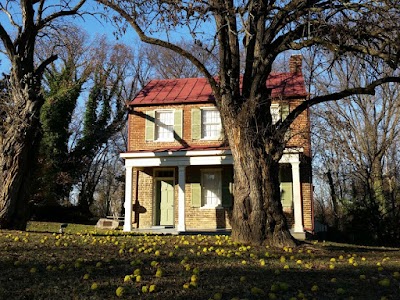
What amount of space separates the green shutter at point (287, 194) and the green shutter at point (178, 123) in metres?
5.16

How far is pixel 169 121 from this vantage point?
62.5 ft

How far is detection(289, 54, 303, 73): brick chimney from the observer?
65.3 ft

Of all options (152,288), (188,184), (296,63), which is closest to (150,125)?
(188,184)

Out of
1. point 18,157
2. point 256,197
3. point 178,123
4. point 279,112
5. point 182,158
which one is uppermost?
point 178,123

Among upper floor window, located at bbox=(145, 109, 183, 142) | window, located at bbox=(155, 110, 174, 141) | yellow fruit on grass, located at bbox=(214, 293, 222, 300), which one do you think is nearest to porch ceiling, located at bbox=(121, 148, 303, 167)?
upper floor window, located at bbox=(145, 109, 183, 142)

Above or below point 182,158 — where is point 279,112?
above

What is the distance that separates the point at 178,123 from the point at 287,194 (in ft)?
19.2

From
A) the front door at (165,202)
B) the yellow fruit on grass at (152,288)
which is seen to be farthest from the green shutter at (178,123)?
the yellow fruit on grass at (152,288)

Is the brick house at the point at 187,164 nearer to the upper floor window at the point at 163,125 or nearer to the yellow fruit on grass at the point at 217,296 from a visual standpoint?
the upper floor window at the point at 163,125

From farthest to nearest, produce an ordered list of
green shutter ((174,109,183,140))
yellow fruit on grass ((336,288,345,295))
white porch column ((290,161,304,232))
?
green shutter ((174,109,183,140)) → white porch column ((290,161,304,232)) → yellow fruit on grass ((336,288,345,295))

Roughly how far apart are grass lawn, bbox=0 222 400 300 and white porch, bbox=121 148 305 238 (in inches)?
344

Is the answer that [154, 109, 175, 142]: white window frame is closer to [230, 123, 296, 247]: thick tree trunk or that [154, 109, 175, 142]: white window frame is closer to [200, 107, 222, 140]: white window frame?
[200, 107, 222, 140]: white window frame

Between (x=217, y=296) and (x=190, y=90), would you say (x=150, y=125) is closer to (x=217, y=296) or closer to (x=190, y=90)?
(x=190, y=90)

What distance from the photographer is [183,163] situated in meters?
17.3
